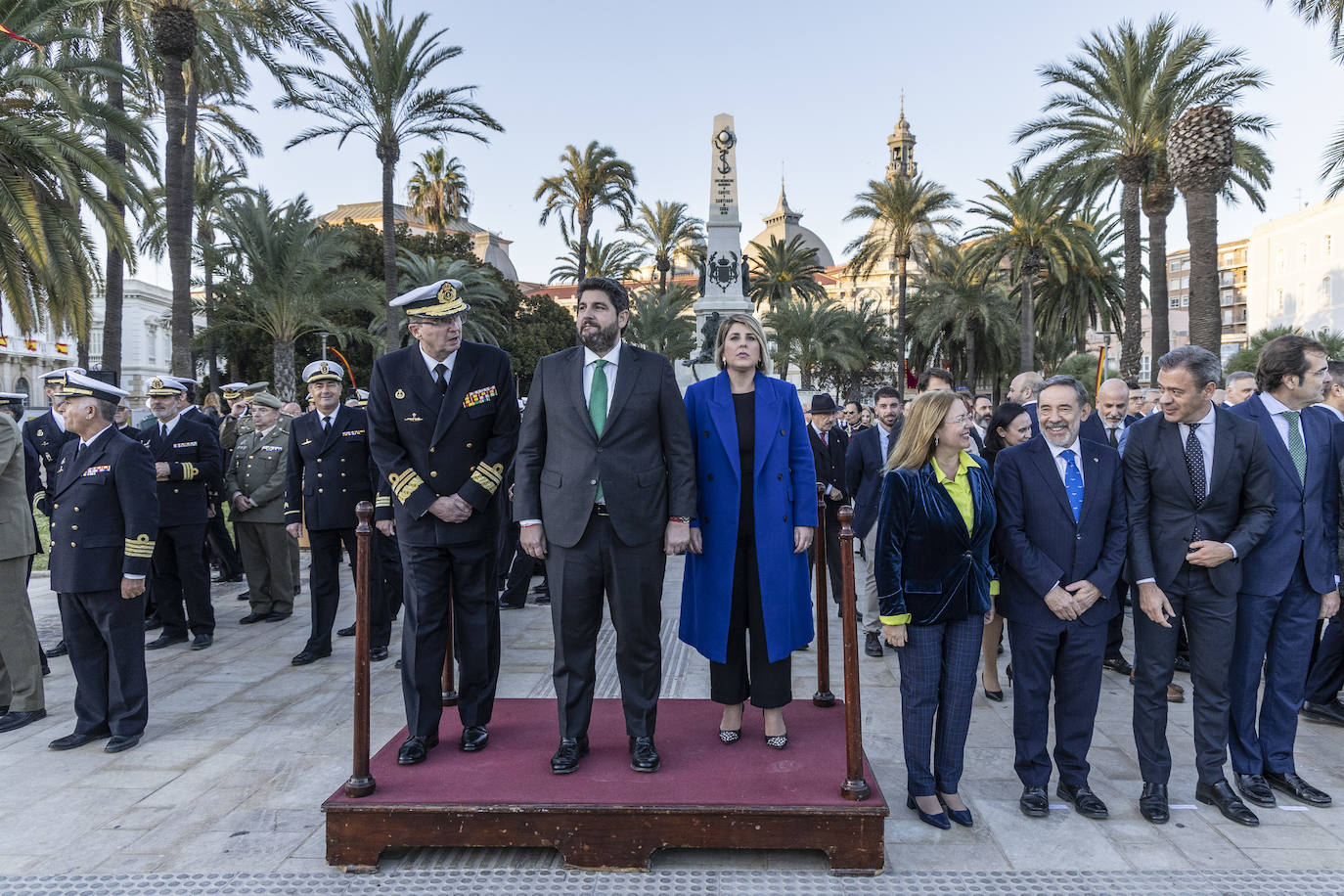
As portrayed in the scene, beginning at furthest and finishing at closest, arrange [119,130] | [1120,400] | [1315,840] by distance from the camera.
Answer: [119,130], [1120,400], [1315,840]

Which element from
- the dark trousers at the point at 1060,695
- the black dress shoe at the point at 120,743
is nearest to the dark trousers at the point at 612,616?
the dark trousers at the point at 1060,695

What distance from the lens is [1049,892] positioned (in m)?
3.20

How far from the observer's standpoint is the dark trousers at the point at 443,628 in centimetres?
392

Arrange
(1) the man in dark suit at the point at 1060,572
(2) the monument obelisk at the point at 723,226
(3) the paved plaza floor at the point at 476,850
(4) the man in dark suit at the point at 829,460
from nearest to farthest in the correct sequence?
(3) the paved plaza floor at the point at 476,850 → (1) the man in dark suit at the point at 1060,572 → (4) the man in dark suit at the point at 829,460 → (2) the monument obelisk at the point at 723,226

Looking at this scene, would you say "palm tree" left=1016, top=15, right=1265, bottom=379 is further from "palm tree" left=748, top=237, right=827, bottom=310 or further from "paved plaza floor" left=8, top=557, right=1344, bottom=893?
"palm tree" left=748, top=237, right=827, bottom=310

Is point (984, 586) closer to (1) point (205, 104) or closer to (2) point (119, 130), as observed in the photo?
(2) point (119, 130)

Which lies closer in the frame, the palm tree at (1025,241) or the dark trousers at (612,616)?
the dark trousers at (612,616)

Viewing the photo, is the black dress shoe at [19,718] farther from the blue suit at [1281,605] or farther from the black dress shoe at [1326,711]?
the black dress shoe at [1326,711]

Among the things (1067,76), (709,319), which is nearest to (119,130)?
(709,319)

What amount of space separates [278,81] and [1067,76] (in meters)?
17.7

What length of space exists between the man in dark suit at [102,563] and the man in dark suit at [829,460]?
4527 millimetres

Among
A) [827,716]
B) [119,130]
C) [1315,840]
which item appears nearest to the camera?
[1315,840]

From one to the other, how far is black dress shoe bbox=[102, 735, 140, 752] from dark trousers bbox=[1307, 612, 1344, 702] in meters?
6.80

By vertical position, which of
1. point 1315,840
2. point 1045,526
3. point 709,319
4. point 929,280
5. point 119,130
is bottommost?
point 1315,840
